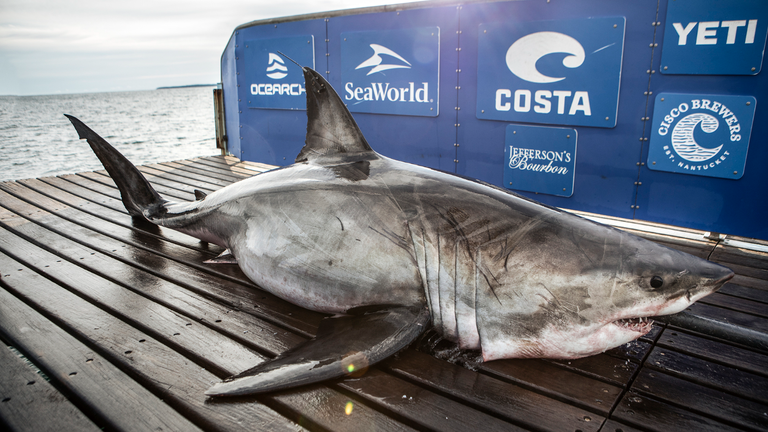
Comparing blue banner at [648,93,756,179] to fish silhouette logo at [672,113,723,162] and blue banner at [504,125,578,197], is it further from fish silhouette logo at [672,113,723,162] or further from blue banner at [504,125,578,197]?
blue banner at [504,125,578,197]

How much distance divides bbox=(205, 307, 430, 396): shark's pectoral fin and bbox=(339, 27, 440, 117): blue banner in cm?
357

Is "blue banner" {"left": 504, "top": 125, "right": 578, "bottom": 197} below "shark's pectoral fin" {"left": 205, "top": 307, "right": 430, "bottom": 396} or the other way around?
the other way around

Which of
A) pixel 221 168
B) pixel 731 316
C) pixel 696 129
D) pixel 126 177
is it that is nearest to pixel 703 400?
pixel 731 316

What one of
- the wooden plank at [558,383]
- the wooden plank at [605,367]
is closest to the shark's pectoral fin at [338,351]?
the wooden plank at [558,383]

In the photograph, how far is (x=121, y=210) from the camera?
14.9 ft

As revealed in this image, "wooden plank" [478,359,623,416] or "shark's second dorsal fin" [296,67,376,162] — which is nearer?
"wooden plank" [478,359,623,416]

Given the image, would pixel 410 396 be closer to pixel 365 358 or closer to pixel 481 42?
→ pixel 365 358

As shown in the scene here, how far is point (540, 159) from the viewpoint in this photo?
15.1 feet

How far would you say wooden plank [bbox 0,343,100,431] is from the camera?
1.68 metres

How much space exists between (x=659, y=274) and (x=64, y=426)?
2.23 m

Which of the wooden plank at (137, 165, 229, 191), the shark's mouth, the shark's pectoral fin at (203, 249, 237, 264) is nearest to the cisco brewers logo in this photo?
the wooden plank at (137, 165, 229, 191)

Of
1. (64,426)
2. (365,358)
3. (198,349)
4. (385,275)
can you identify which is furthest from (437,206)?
(64,426)

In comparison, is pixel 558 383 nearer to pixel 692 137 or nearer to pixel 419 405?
pixel 419 405

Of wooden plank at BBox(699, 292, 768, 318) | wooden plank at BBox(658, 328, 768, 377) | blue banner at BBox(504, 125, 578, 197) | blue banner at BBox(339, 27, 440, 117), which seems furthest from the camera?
blue banner at BBox(339, 27, 440, 117)
